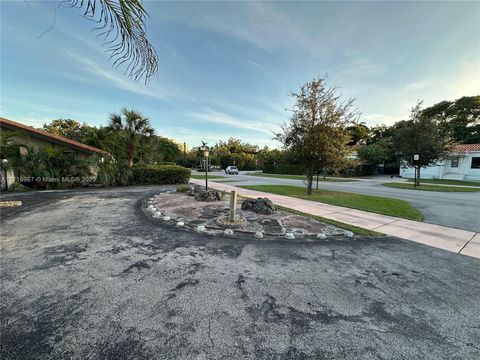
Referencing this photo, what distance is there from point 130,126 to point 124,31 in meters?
14.8

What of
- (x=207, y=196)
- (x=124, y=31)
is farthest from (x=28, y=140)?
(x=124, y=31)

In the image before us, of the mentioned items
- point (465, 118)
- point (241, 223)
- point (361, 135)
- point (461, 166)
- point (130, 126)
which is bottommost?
point (241, 223)

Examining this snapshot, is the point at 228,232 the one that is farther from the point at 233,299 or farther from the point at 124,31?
the point at 124,31

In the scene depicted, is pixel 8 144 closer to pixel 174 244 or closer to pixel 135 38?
pixel 174 244

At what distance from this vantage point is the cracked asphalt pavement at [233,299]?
1.67 meters

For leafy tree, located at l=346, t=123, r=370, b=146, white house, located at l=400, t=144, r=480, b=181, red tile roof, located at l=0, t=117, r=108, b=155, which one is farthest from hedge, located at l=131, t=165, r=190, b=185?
leafy tree, located at l=346, t=123, r=370, b=146

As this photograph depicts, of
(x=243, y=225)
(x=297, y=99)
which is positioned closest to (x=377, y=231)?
(x=243, y=225)

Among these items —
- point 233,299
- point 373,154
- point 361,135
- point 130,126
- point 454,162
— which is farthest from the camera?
point 361,135

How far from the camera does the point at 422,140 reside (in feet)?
46.7

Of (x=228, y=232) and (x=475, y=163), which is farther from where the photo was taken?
(x=475, y=163)

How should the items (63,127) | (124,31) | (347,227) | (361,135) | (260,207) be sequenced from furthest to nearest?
1. (361,135)
2. (63,127)
3. (260,207)
4. (347,227)
5. (124,31)

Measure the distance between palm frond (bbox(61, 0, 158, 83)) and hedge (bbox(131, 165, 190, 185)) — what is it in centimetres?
1345

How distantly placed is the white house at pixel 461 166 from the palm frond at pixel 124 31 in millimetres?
25913

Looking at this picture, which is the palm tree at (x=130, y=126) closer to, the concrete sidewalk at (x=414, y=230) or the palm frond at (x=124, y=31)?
the concrete sidewalk at (x=414, y=230)
